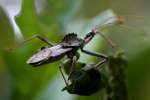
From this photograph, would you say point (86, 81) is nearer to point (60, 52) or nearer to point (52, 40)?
point (60, 52)

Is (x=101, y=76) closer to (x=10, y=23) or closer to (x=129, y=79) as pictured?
(x=129, y=79)

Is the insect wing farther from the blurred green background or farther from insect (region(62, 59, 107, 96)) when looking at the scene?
the blurred green background

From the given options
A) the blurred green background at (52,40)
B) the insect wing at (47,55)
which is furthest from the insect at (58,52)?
the blurred green background at (52,40)

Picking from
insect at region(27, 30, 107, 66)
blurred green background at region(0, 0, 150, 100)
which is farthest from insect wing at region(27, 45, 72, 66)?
blurred green background at region(0, 0, 150, 100)

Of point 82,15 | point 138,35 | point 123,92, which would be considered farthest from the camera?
point 82,15

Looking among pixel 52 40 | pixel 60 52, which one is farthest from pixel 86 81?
pixel 52 40

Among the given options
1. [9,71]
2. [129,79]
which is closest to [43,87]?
[9,71]
